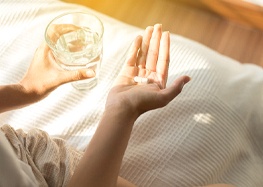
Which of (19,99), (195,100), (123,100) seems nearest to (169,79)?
(195,100)

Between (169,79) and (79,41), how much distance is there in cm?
22

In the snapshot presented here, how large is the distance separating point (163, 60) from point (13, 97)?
1.02ft

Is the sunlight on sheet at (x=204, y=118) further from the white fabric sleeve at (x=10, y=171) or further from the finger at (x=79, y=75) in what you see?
the white fabric sleeve at (x=10, y=171)

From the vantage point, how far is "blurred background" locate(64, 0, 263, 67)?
1293 millimetres

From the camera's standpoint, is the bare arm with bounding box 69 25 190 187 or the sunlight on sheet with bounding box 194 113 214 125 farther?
the sunlight on sheet with bounding box 194 113 214 125

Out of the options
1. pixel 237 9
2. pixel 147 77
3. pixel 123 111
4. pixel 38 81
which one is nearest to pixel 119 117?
pixel 123 111

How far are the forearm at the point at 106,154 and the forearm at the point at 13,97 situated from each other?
0.20 metres

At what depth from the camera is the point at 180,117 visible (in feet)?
2.64

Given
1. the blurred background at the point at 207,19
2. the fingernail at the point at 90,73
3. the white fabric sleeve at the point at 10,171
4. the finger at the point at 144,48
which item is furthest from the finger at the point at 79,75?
the blurred background at the point at 207,19

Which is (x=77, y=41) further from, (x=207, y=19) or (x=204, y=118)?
(x=207, y=19)

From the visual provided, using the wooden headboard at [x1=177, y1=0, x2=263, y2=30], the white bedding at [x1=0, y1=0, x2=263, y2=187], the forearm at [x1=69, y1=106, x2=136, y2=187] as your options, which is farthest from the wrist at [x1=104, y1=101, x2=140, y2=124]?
the wooden headboard at [x1=177, y1=0, x2=263, y2=30]

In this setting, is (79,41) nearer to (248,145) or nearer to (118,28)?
(118,28)

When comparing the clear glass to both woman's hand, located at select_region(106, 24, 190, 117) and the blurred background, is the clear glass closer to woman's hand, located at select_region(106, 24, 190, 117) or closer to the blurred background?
woman's hand, located at select_region(106, 24, 190, 117)

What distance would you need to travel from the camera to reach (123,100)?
71 cm
